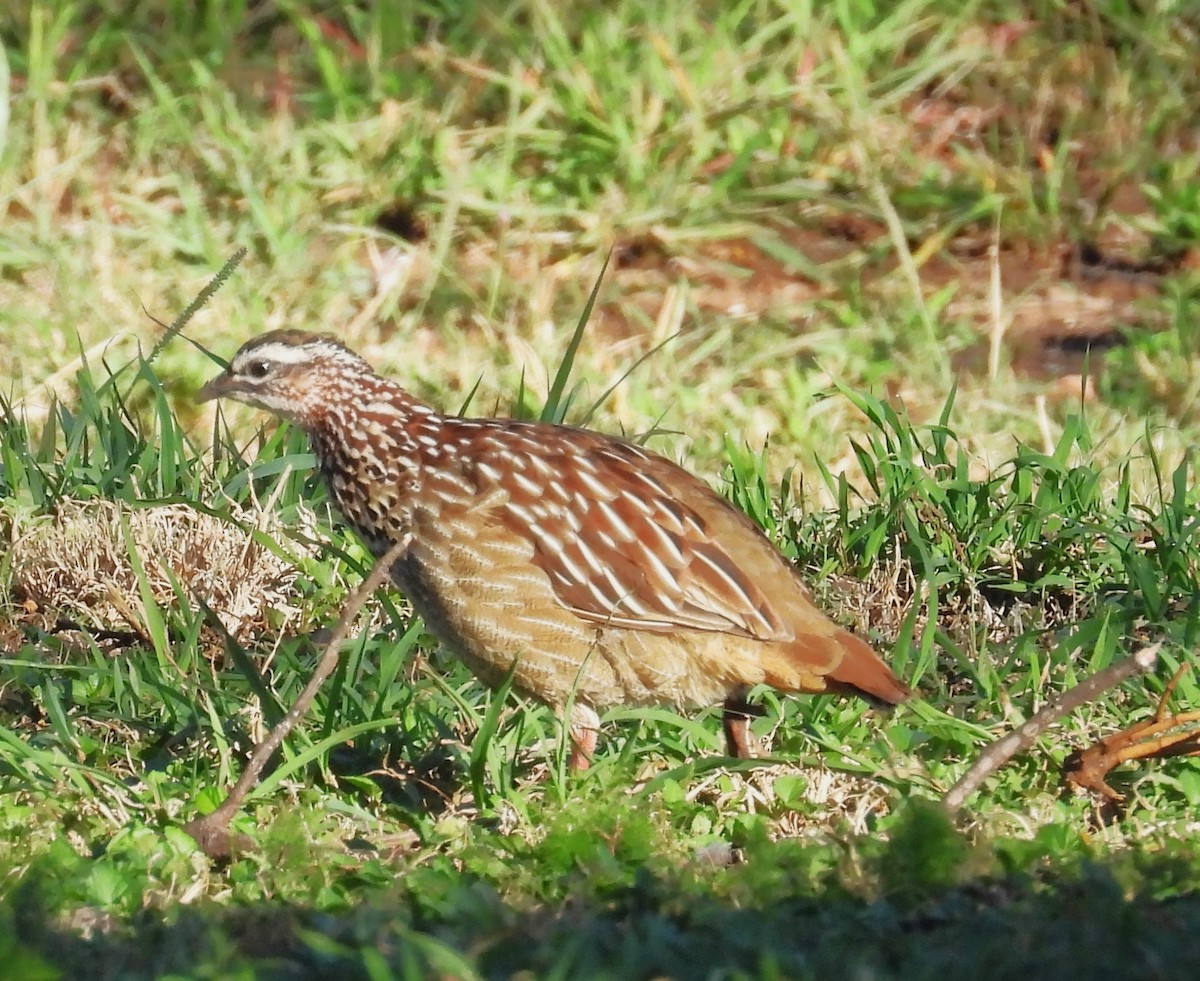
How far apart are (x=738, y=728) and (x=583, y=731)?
0.39 m

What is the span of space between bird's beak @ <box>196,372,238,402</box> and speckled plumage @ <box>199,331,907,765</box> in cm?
55

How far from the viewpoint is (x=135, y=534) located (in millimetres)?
6012

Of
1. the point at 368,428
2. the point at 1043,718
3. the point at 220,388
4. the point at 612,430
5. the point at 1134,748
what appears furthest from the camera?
the point at 612,430

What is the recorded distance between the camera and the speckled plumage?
16.3ft

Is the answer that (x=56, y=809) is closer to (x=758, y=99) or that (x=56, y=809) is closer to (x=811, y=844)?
(x=811, y=844)

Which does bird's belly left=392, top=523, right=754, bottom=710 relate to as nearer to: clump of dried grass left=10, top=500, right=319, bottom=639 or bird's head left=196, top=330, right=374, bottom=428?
bird's head left=196, top=330, right=374, bottom=428

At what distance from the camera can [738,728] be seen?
5.05m

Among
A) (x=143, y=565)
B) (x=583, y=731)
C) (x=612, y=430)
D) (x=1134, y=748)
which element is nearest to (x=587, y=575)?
(x=583, y=731)

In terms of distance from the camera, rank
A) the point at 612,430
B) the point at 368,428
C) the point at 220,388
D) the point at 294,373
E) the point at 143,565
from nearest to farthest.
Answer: the point at 368,428 → the point at 294,373 → the point at 220,388 → the point at 143,565 → the point at 612,430

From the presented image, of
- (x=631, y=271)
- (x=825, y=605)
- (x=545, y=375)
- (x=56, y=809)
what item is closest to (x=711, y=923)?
(x=56, y=809)

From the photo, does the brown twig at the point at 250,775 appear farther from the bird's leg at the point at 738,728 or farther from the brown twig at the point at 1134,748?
the brown twig at the point at 1134,748

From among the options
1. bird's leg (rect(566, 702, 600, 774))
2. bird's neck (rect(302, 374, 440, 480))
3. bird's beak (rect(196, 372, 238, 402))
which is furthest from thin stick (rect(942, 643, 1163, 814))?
bird's beak (rect(196, 372, 238, 402))

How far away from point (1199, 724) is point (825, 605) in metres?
1.24

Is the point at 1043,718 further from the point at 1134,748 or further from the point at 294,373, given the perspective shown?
the point at 294,373
